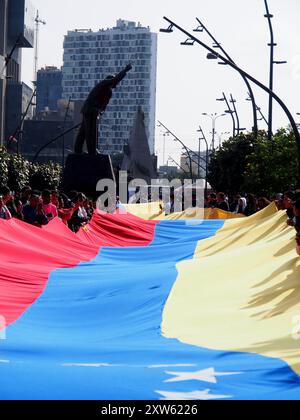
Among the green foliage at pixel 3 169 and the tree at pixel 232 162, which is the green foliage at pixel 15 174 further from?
the tree at pixel 232 162

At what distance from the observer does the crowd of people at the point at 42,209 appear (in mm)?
15578

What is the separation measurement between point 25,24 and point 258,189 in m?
78.0

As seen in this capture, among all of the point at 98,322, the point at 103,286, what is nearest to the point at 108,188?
the point at 103,286

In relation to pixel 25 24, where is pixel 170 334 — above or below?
below

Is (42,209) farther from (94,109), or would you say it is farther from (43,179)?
(43,179)

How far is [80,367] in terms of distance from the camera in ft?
20.2

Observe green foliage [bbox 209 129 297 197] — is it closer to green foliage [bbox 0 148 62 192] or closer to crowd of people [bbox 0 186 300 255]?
green foliage [bbox 0 148 62 192]

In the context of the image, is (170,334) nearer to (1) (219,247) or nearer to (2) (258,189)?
(1) (219,247)

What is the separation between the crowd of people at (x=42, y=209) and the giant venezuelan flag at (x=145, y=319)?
1.17 ft

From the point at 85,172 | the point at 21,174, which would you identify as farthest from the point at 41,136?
the point at 85,172

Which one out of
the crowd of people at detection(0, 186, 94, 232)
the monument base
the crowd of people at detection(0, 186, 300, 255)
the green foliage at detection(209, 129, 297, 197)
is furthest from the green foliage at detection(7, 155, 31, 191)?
the crowd of people at detection(0, 186, 94, 232)

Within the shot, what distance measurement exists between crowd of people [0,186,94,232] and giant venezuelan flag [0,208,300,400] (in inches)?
14.0
